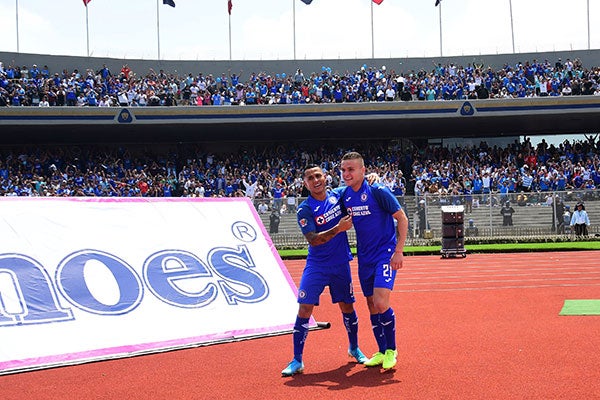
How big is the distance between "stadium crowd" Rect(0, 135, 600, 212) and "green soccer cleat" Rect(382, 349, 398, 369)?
75.6 feet

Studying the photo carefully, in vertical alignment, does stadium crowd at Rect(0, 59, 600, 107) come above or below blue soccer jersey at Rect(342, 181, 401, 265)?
above

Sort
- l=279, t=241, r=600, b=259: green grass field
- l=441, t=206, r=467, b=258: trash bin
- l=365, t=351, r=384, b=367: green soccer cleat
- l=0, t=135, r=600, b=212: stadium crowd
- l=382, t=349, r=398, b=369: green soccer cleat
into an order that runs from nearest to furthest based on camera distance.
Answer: l=382, t=349, r=398, b=369: green soccer cleat < l=365, t=351, r=384, b=367: green soccer cleat < l=441, t=206, r=467, b=258: trash bin < l=279, t=241, r=600, b=259: green grass field < l=0, t=135, r=600, b=212: stadium crowd

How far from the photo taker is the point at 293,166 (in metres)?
38.9

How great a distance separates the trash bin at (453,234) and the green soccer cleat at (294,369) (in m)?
15.5

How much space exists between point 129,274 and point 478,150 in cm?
3420

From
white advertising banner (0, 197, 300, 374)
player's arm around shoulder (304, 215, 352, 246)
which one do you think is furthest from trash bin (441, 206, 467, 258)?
player's arm around shoulder (304, 215, 352, 246)

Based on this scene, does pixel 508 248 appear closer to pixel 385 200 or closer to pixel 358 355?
pixel 358 355

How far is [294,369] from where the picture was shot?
22.9ft

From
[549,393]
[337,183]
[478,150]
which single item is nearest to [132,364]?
[549,393]

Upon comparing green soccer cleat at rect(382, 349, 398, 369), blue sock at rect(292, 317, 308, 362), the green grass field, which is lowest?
the green grass field

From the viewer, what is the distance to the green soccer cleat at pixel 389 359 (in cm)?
691

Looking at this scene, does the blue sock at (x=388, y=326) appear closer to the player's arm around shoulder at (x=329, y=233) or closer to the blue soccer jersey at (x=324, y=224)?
the blue soccer jersey at (x=324, y=224)

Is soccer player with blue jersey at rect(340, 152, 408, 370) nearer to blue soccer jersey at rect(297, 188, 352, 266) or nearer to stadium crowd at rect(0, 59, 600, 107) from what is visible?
blue soccer jersey at rect(297, 188, 352, 266)

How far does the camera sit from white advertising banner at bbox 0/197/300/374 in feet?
25.0
